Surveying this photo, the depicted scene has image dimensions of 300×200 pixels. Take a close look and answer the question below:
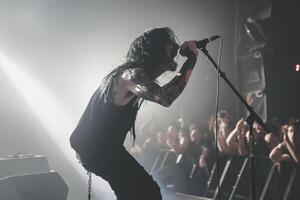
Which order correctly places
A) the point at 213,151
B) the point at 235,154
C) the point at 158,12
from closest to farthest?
the point at 235,154
the point at 213,151
the point at 158,12

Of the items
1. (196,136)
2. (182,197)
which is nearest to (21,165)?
(182,197)

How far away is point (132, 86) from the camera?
265 cm

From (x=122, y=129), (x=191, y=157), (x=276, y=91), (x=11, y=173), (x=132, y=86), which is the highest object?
(x=132, y=86)

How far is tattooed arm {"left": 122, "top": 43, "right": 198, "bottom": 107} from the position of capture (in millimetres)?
2604

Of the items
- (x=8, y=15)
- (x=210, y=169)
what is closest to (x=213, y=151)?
(x=210, y=169)

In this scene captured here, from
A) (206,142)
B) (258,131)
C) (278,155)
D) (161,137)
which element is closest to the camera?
(278,155)

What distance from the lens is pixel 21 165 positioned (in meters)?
5.37

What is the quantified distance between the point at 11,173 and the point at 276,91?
321 cm

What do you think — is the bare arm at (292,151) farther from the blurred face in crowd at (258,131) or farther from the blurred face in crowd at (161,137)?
the blurred face in crowd at (161,137)

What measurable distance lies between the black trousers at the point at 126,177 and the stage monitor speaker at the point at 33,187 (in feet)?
5.64

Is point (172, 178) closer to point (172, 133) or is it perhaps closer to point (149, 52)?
point (172, 133)

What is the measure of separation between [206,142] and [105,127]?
381cm

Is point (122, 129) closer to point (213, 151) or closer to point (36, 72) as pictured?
point (213, 151)

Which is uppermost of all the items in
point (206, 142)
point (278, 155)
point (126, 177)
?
point (126, 177)
